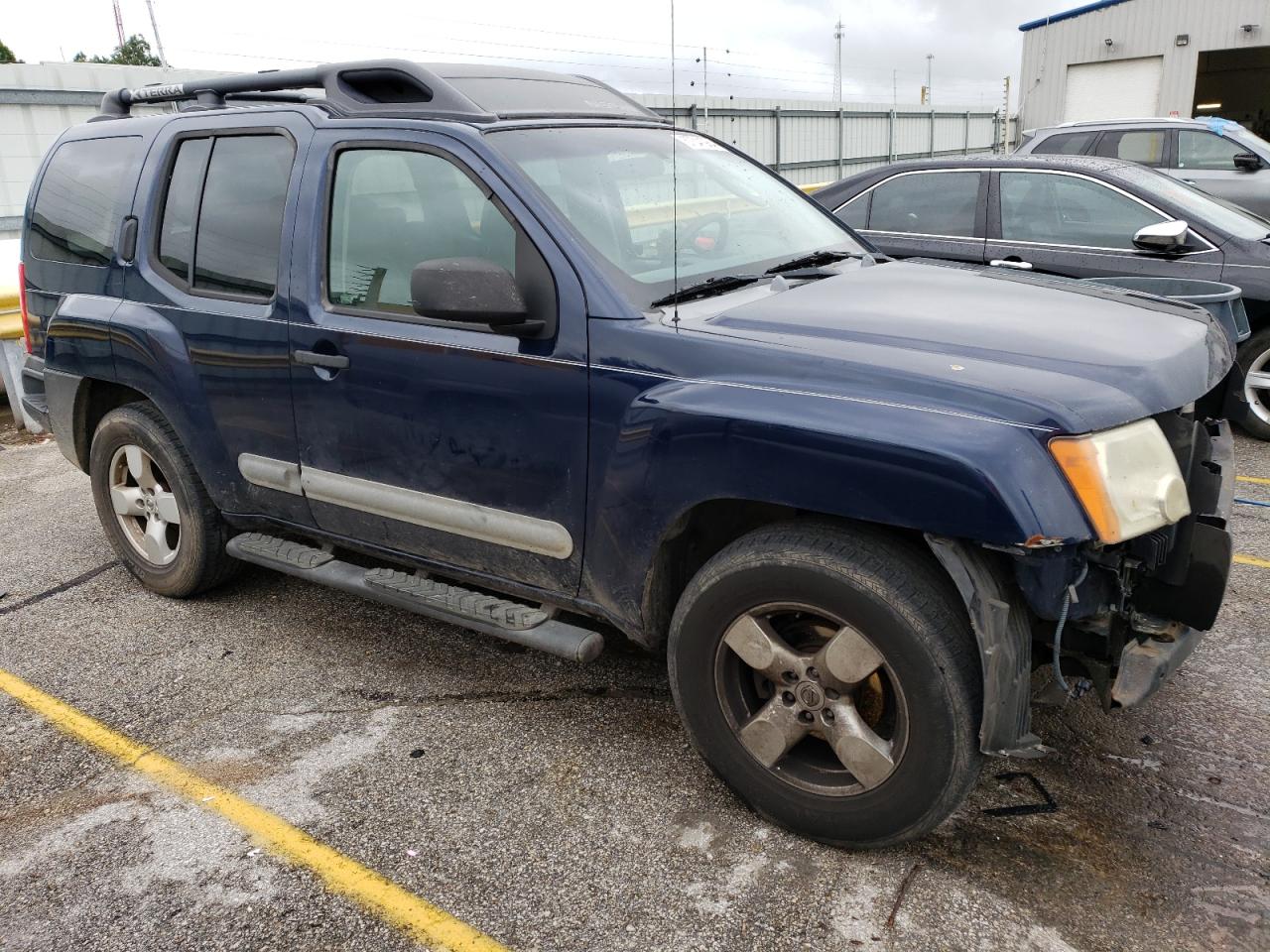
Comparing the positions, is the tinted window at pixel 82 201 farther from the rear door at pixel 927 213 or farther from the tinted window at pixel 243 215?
the rear door at pixel 927 213

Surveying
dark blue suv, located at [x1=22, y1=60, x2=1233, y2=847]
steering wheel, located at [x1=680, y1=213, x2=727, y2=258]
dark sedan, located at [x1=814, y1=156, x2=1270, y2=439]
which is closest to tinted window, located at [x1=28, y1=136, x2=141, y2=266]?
dark blue suv, located at [x1=22, y1=60, x2=1233, y2=847]

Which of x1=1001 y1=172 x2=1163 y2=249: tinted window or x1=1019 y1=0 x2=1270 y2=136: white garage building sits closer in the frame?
x1=1001 y1=172 x2=1163 y2=249: tinted window

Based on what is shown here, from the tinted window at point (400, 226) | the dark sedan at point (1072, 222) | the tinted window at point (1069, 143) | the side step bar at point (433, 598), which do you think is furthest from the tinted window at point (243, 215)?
the tinted window at point (1069, 143)

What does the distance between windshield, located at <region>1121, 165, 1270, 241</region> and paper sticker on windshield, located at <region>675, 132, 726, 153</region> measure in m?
3.32

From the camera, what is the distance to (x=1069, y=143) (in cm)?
933

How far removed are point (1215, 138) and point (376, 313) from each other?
903 cm

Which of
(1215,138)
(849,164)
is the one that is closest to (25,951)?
(1215,138)

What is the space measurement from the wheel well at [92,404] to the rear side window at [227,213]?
75 cm

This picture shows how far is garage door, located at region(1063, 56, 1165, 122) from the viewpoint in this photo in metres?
24.2

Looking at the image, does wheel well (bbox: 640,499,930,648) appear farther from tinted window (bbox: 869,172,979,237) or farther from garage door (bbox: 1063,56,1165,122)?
garage door (bbox: 1063,56,1165,122)

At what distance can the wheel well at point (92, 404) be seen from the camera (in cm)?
444

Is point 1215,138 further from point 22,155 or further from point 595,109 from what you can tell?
point 22,155

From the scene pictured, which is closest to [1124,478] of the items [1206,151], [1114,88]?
[1206,151]

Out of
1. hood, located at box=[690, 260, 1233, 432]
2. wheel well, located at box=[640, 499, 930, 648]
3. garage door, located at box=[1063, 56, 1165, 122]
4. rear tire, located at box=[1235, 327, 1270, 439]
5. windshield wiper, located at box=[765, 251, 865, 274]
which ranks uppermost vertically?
garage door, located at box=[1063, 56, 1165, 122]
